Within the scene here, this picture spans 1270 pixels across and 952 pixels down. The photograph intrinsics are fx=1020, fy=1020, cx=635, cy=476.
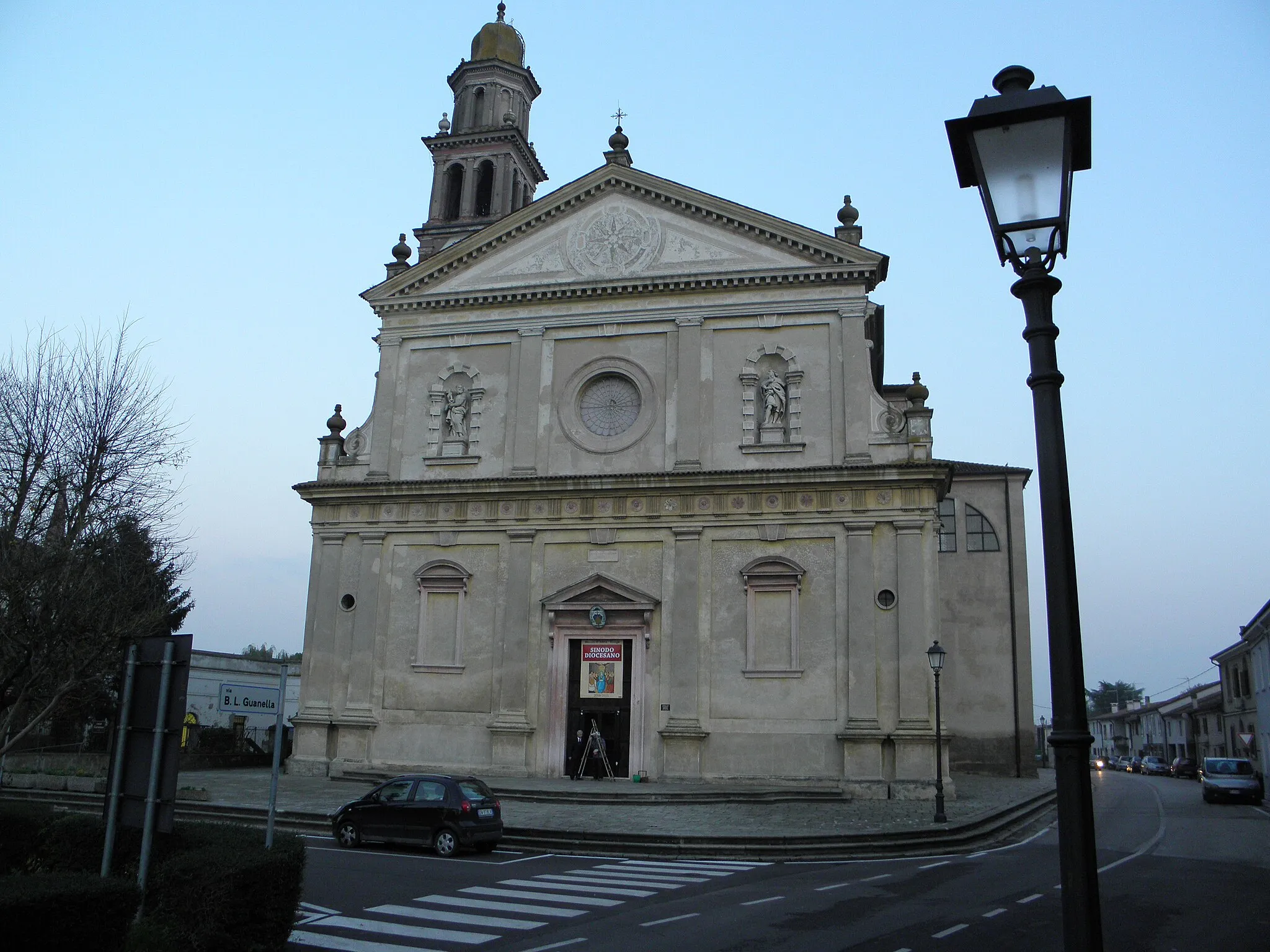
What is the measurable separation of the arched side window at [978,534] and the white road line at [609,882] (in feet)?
97.7

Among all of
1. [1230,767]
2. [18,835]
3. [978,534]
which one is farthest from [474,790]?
[1230,767]

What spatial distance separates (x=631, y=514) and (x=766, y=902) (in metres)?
17.6

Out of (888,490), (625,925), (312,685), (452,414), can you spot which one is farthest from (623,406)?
(625,925)

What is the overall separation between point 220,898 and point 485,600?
2219cm

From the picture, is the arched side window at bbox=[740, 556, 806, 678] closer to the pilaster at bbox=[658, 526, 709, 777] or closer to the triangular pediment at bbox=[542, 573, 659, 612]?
the pilaster at bbox=[658, 526, 709, 777]

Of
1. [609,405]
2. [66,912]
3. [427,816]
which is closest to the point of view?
[66,912]

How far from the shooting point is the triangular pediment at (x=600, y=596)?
1162 inches

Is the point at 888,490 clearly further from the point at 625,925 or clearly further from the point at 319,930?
the point at 319,930

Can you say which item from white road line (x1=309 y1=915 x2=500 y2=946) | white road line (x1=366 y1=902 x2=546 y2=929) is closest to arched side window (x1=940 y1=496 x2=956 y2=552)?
white road line (x1=366 y1=902 x2=546 y2=929)

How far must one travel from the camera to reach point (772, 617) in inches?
1135

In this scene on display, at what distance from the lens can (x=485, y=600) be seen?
30.9m

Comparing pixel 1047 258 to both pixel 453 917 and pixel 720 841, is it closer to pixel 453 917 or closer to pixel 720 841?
pixel 453 917

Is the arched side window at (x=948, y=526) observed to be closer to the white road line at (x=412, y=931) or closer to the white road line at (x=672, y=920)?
the white road line at (x=672, y=920)

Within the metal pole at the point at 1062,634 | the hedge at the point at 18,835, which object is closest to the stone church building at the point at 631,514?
the hedge at the point at 18,835
